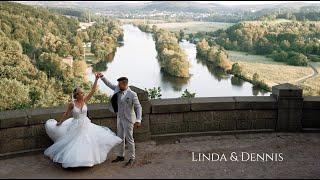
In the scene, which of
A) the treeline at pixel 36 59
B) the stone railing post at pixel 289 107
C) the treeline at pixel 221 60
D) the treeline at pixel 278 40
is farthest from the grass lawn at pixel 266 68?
the stone railing post at pixel 289 107

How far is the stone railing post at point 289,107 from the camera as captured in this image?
7820mm

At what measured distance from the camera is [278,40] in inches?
1371

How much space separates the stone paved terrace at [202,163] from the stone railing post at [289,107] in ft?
0.55

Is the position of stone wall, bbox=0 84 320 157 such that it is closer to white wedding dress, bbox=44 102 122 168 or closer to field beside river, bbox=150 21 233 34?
white wedding dress, bbox=44 102 122 168

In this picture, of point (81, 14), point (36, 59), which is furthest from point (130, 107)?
point (81, 14)

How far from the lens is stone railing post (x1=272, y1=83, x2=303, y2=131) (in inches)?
308

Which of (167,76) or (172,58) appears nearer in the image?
(167,76)

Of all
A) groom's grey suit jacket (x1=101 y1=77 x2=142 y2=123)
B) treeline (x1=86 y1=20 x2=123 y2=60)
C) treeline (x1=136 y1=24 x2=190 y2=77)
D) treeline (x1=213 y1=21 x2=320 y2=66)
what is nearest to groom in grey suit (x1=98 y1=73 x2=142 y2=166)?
groom's grey suit jacket (x1=101 y1=77 x2=142 y2=123)

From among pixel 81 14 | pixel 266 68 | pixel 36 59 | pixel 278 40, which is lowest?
pixel 36 59

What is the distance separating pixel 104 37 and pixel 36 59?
25.9 meters

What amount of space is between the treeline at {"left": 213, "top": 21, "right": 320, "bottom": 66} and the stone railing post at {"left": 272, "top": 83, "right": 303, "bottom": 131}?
11.9 meters

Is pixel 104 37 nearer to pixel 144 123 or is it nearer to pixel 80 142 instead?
pixel 144 123

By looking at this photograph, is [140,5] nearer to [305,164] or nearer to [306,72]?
[306,72]

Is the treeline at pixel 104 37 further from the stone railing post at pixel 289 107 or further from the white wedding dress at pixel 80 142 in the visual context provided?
the white wedding dress at pixel 80 142
